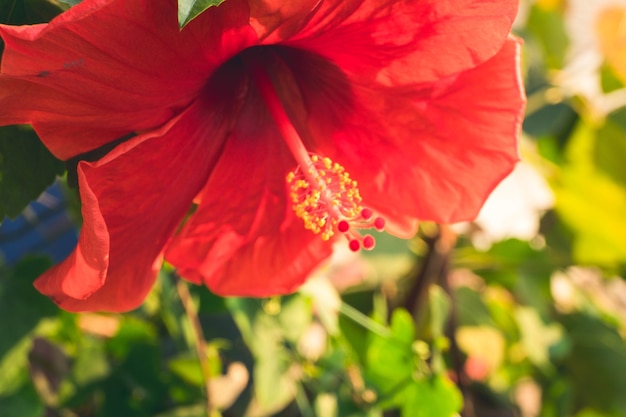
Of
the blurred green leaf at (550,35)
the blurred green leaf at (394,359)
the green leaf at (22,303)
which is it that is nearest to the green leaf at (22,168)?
the green leaf at (22,303)

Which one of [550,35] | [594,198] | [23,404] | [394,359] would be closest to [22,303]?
[23,404]

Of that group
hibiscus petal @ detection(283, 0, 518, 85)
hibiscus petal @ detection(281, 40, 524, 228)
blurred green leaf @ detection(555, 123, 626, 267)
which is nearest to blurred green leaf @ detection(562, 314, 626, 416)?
blurred green leaf @ detection(555, 123, 626, 267)

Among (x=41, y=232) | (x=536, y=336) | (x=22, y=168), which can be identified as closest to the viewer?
(x=22, y=168)

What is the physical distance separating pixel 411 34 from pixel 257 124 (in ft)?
0.51

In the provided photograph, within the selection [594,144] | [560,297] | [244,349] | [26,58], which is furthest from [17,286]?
[560,297]

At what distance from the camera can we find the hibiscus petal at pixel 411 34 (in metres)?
0.40

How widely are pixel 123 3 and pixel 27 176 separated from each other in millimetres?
140

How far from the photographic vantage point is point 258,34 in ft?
1.33

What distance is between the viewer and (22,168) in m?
0.42

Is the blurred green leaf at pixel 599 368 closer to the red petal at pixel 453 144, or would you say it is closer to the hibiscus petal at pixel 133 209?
the red petal at pixel 453 144

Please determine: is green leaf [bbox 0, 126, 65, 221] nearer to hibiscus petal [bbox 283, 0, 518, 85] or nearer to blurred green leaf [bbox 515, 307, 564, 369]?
hibiscus petal [bbox 283, 0, 518, 85]

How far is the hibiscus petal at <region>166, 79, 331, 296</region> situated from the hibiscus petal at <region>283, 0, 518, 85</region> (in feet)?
0.30

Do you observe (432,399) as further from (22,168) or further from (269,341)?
(22,168)

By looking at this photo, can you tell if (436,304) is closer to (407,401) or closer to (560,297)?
(407,401)
